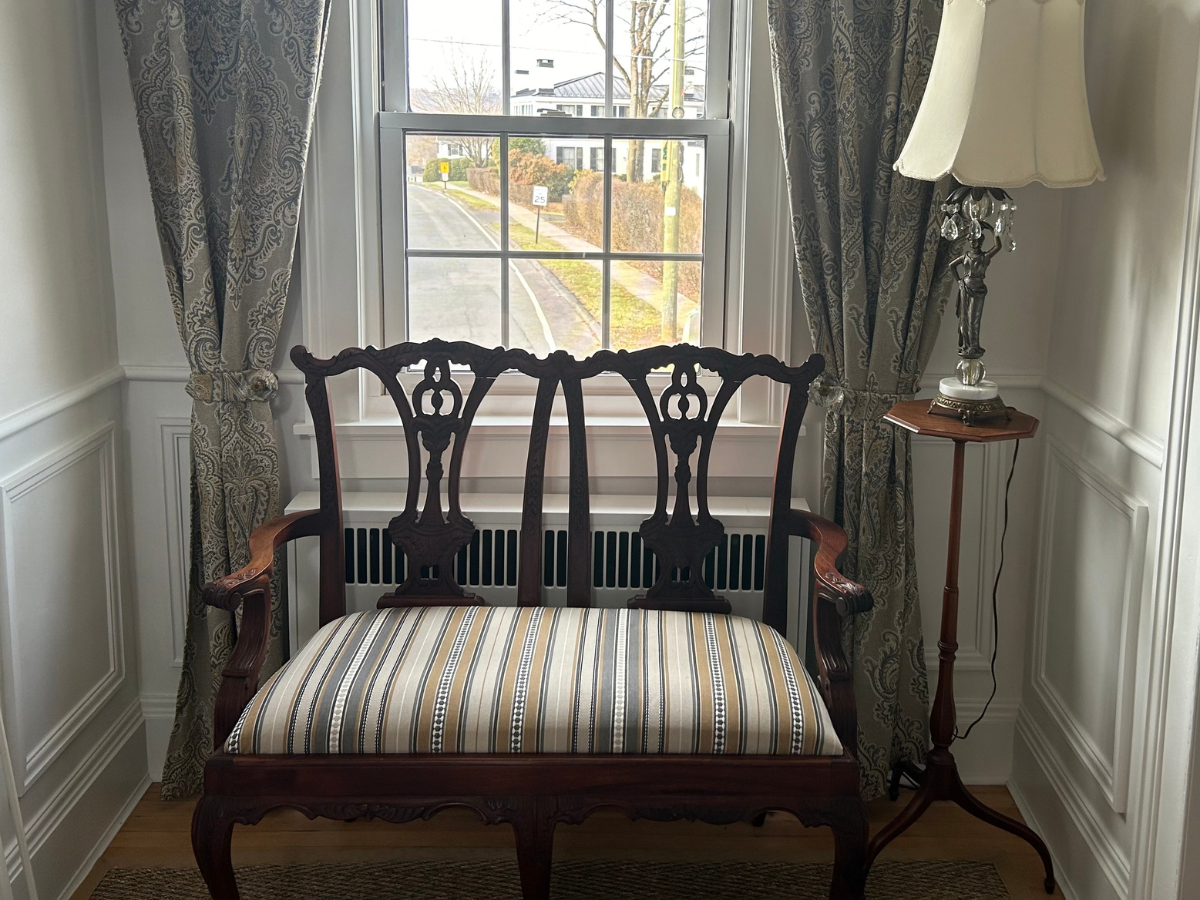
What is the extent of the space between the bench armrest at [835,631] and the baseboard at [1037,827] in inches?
25.7

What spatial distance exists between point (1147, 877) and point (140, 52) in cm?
262

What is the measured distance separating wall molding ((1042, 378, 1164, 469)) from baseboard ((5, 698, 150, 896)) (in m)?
2.26

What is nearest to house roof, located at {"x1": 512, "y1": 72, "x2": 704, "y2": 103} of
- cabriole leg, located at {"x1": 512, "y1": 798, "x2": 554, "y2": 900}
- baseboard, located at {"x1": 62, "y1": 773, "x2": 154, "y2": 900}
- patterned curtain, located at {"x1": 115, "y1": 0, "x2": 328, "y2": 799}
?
patterned curtain, located at {"x1": 115, "y1": 0, "x2": 328, "y2": 799}

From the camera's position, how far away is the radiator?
8.45ft

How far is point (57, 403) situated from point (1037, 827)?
2391mm

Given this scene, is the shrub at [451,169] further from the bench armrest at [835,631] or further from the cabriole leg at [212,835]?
the cabriole leg at [212,835]

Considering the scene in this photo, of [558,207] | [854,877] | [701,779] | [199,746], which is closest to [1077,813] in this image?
[854,877]

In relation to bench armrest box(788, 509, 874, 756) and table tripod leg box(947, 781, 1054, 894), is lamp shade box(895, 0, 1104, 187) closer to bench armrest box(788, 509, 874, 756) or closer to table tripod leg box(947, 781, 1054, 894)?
bench armrest box(788, 509, 874, 756)

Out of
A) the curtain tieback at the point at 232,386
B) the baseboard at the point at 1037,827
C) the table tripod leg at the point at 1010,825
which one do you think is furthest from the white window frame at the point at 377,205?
the baseboard at the point at 1037,827

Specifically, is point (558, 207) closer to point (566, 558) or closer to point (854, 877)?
point (566, 558)

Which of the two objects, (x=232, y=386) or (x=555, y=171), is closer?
Answer: (x=232, y=386)

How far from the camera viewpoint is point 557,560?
262 centimetres

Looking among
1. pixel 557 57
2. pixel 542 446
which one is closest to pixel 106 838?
pixel 542 446

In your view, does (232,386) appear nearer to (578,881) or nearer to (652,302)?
(652,302)
